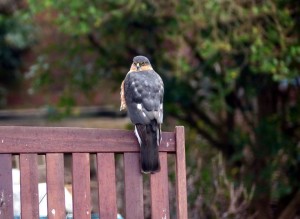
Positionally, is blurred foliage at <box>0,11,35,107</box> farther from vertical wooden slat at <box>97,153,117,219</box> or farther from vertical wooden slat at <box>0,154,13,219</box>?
vertical wooden slat at <box>0,154,13,219</box>

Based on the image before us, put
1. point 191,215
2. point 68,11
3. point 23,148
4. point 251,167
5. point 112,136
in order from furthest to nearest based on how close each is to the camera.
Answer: point 251,167
point 68,11
point 191,215
point 112,136
point 23,148

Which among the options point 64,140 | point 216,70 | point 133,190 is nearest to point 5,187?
point 64,140

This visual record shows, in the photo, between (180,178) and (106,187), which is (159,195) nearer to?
(180,178)

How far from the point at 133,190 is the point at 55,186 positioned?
19.1 inches

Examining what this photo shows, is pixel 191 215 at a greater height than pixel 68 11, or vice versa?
pixel 68 11

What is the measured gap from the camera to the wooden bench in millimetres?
3893

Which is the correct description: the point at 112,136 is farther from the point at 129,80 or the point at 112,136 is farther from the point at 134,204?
the point at 129,80

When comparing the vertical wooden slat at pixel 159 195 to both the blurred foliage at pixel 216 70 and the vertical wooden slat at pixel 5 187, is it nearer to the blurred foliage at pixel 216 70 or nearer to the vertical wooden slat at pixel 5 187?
the vertical wooden slat at pixel 5 187

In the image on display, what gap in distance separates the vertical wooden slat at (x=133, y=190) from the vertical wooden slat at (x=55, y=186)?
41 cm

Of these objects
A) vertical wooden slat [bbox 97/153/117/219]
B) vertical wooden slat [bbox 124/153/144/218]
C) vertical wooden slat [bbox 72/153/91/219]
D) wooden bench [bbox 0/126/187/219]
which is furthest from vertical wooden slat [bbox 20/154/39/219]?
vertical wooden slat [bbox 124/153/144/218]

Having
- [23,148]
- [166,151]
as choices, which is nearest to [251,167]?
[166,151]

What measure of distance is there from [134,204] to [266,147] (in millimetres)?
5414

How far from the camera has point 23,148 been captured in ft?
12.9

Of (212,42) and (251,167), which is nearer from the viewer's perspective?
(212,42)
